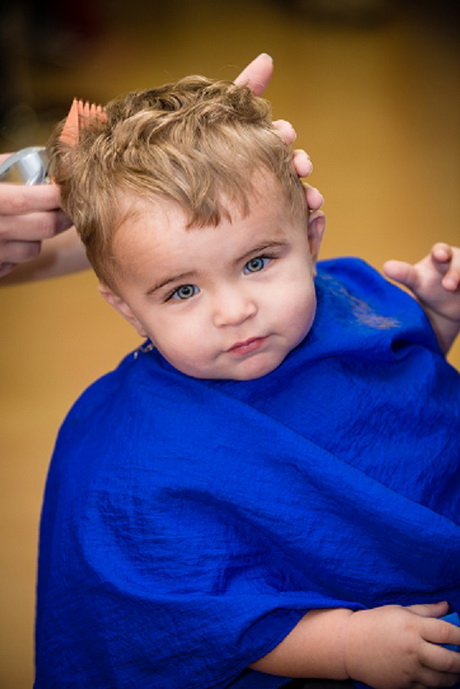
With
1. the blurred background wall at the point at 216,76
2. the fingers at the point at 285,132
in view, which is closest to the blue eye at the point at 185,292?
the fingers at the point at 285,132

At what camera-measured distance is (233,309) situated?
3.17 feet

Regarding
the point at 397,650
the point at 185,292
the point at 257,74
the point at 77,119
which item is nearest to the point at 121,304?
the point at 185,292

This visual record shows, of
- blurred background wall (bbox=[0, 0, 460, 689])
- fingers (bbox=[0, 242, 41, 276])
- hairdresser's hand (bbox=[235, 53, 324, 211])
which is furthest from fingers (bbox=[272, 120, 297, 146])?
blurred background wall (bbox=[0, 0, 460, 689])

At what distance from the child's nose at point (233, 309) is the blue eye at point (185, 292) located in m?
A: 0.03

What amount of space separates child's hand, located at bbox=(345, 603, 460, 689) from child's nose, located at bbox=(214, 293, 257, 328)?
14.0 inches

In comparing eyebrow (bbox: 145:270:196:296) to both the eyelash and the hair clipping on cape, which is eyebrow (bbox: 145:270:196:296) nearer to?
the eyelash

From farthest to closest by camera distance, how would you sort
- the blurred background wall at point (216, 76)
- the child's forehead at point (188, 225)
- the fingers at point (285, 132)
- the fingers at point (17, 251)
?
the blurred background wall at point (216, 76)
the fingers at point (17, 251)
the fingers at point (285, 132)
the child's forehead at point (188, 225)

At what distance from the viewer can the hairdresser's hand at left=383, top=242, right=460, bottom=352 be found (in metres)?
1.22

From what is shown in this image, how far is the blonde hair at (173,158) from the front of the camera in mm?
955

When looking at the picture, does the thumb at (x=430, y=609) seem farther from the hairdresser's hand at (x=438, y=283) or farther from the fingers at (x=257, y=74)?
the fingers at (x=257, y=74)

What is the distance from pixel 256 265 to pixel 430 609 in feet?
1.50

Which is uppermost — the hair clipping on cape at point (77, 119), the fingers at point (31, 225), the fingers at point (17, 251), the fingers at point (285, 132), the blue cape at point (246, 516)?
the hair clipping on cape at point (77, 119)

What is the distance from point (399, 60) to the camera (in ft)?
10.4

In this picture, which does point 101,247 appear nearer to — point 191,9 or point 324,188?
point 324,188
